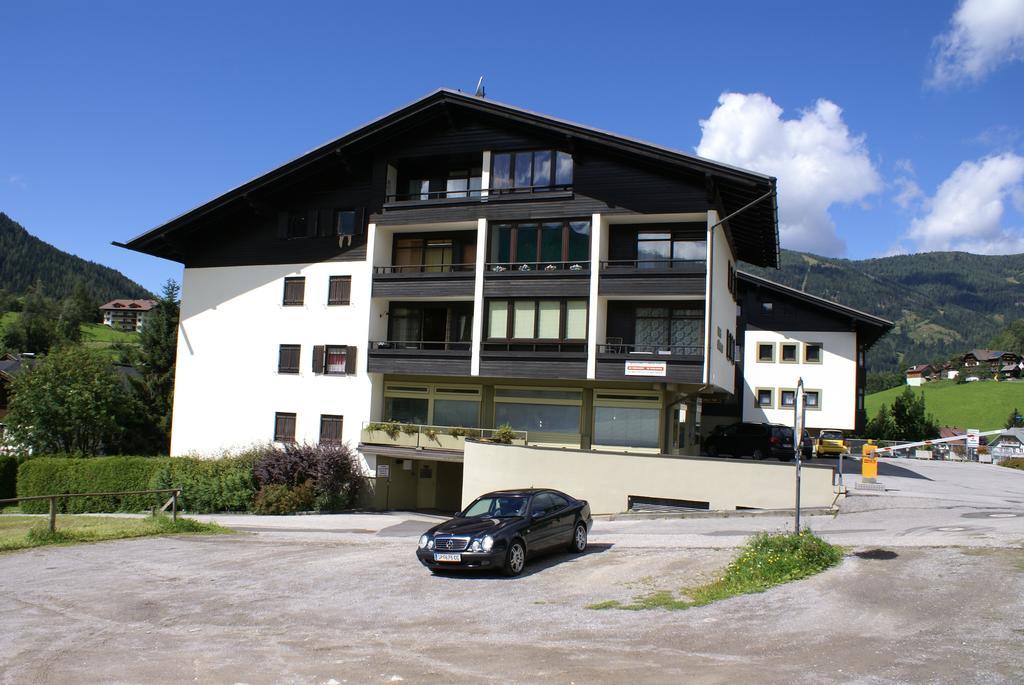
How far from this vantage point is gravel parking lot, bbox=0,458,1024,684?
8.52m

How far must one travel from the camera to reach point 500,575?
14789mm

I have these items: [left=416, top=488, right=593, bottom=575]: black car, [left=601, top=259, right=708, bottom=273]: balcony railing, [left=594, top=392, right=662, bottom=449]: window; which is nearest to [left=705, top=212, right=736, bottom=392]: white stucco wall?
[left=601, top=259, right=708, bottom=273]: balcony railing

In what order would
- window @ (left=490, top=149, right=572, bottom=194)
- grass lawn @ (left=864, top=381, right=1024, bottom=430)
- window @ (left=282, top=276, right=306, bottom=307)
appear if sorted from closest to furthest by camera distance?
window @ (left=490, top=149, right=572, bottom=194) < window @ (left=282, top=276, right=306, bottom=307) < grass lawn @ (left=864, top=381, right=1024, bottom=430)

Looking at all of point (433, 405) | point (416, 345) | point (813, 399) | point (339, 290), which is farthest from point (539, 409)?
point (813, 399)

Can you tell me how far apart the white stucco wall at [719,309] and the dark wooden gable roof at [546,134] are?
1090mm

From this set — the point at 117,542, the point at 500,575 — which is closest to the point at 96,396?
the point at 117,542

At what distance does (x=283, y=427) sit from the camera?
34.9m

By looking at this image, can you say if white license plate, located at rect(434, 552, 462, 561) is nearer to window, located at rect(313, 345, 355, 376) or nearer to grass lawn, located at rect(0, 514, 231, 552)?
grass lawn, located at rect(0, 514, 231, 552)

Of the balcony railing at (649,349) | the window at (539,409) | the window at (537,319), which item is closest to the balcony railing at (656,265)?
the window at (537,319)

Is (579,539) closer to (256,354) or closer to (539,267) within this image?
(539,267)

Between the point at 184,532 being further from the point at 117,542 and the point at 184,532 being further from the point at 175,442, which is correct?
the point at 175,442

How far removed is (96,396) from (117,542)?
25.0 metres

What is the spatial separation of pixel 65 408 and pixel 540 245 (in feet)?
86.4

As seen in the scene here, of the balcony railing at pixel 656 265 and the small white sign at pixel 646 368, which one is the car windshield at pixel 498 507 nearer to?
the small white sign at pixel 646 368
